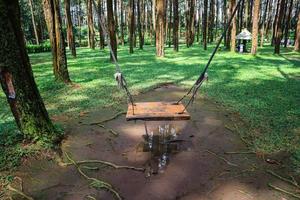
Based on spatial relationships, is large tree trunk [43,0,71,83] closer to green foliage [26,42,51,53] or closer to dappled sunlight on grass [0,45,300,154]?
dappled sunlight on grass [0,45,300,154]

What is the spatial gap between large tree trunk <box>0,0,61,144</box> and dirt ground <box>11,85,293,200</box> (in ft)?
1.50

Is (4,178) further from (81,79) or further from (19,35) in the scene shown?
(81,79)

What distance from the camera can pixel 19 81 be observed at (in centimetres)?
387

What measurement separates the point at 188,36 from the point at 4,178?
2560 cm

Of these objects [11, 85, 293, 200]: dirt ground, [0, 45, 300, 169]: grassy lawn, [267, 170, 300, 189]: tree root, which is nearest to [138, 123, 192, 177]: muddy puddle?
[11, 85, 293, 200]: dirt ground

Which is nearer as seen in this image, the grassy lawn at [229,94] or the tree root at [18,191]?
the tree root at [18,191]

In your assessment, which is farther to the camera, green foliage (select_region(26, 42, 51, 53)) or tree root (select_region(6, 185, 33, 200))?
green foliage (select_region(26, 42, 51, 53))

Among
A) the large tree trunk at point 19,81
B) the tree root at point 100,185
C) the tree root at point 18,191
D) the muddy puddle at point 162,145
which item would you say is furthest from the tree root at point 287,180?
the large tree trunk at point 19,81

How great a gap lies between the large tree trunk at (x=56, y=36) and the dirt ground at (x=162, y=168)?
3.62 metres

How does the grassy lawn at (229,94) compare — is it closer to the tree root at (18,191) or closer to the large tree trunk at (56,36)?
the large tree trunk at (56,36)

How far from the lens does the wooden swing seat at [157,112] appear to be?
3926mm

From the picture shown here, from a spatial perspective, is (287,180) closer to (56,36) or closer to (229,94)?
(229,94)

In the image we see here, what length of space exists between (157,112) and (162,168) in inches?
31.3

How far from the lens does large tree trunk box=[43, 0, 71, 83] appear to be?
7.93 m
